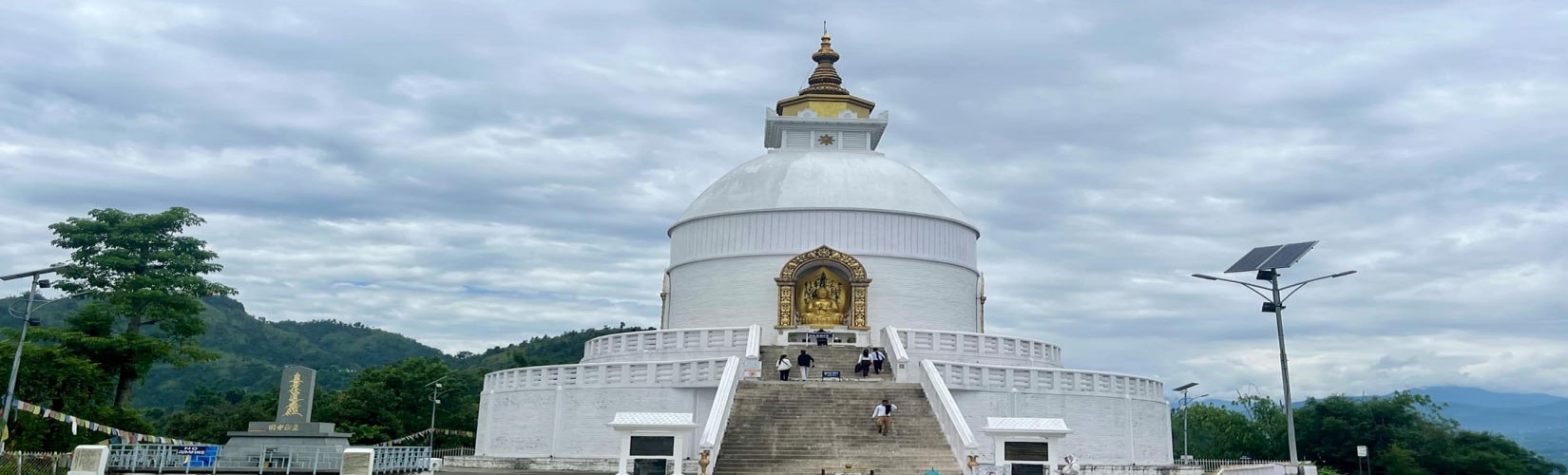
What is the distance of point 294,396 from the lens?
26.7 meters

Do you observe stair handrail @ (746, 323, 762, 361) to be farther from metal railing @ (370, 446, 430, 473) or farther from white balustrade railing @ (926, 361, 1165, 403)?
metal railing @ (370, 446, 430, 473)

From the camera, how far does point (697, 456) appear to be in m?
22.3

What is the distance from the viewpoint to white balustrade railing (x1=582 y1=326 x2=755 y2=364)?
95.4 ft

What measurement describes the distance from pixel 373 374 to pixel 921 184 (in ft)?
84.9

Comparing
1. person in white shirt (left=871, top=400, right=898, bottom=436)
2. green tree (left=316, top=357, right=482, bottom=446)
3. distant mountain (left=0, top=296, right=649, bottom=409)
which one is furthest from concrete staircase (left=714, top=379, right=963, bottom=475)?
distant mountain (left=0, top=296, right=649, bottom=409)

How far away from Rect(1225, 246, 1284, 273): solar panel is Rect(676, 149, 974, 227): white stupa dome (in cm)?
1108

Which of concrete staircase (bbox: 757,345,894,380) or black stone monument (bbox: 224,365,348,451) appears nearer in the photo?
black stone monument (bbox: 224,365,348,451)

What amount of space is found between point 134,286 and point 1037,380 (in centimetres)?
2952

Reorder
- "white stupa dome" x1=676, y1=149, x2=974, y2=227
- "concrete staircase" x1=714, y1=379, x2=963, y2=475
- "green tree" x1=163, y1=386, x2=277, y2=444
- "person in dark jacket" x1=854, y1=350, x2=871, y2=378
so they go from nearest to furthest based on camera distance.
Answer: "concrete staircase" x1=714, y1=379, x2=963, y2=475
"person in dark jacket" x1=854, y1=350, x2=871, y2=378
"white stupa dome" x1=676, y1=149, x2=974, y2=227
"green tree" x1=163, y1=386, x2=277, y2=444

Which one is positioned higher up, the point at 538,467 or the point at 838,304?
the point at 838,304

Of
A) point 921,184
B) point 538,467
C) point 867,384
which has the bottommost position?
point 538,467

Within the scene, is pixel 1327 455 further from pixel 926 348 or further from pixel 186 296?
pixel 186 296

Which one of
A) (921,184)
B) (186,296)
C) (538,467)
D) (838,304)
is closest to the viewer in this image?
(538,467)

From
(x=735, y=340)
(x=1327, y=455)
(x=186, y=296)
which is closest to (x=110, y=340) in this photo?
(x=186, y=296)
